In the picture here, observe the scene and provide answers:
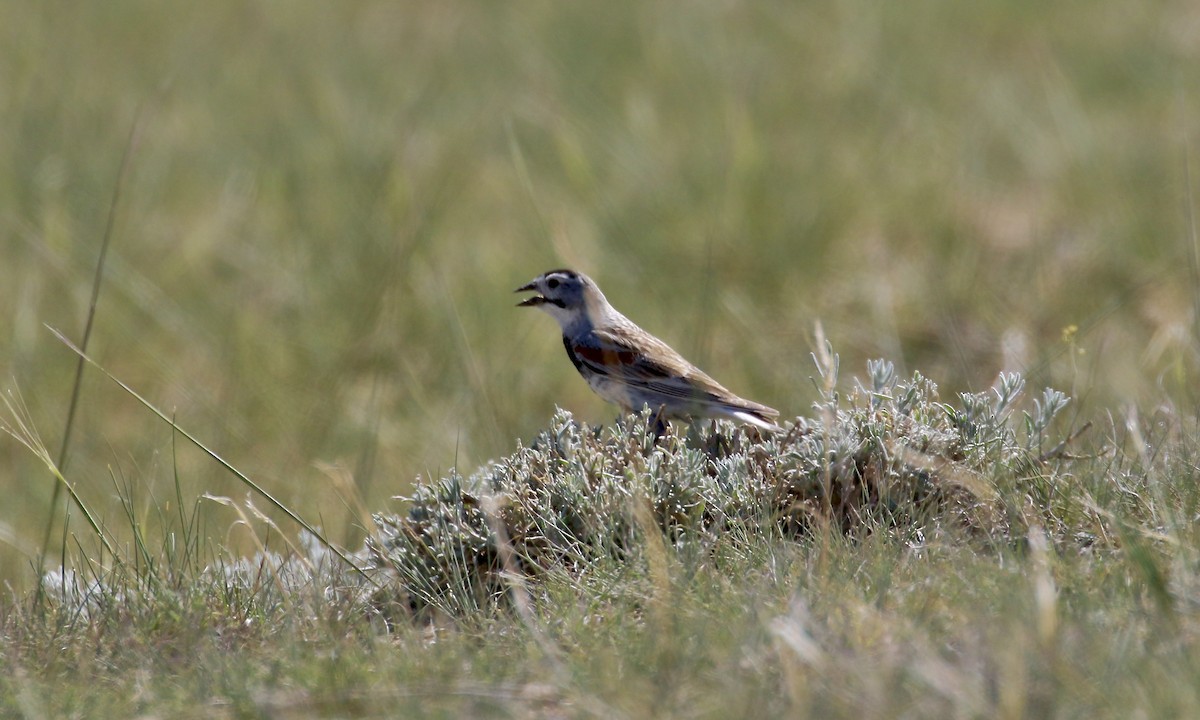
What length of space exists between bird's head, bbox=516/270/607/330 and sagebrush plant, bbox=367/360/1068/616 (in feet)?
4.69

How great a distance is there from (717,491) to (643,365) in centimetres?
151

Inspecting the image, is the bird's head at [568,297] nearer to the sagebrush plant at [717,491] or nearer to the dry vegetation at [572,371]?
the dry vegetation at [572,371]

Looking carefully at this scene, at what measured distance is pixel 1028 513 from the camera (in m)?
4.03

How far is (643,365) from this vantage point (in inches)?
230

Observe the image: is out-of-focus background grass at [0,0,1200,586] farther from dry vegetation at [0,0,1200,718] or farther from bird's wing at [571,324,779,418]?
bird's wing at [571,324,779,418]

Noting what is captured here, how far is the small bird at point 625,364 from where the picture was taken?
18.4 ft

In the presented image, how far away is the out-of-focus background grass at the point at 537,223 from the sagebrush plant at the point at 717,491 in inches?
86.7

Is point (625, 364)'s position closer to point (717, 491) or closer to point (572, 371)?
→ point (717, 491)

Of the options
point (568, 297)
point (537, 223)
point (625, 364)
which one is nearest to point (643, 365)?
point (625, 364)

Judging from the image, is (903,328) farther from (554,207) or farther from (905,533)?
(905,533)

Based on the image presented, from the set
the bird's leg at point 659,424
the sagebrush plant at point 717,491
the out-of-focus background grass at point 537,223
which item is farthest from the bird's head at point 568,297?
the sagebrush plant at point 717,491

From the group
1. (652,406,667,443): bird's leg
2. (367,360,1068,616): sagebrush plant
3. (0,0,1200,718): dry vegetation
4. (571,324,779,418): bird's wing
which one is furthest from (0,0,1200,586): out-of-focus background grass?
(367,360,1068,616): sagebrush plant

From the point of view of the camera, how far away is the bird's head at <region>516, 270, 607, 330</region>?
613 centimetres

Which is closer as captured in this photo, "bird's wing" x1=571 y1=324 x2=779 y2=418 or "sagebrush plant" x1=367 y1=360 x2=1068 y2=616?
"sagebrush plant" x1=367 y1=360 x2=1068 y2=616
